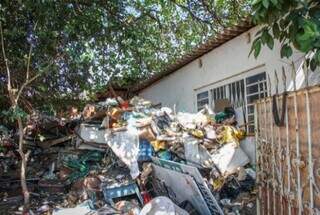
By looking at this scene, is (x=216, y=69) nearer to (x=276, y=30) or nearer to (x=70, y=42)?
(x=70, y=42)

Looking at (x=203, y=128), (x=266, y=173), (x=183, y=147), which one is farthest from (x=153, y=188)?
(x=266, y=173)

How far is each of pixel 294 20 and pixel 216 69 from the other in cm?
631

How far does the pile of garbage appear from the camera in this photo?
704 centimetres

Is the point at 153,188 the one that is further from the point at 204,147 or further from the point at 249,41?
the point at 249,41

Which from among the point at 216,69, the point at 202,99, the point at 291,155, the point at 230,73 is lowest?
the point at 291,155

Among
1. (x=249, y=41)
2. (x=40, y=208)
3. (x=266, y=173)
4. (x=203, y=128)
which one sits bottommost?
(x=40, y=208)

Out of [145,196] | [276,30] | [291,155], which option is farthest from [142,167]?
[276,30]

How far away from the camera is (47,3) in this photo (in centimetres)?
805

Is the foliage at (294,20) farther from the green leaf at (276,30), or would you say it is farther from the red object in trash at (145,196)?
the red object in trash at (145,196)

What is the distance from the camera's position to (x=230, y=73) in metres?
8.94

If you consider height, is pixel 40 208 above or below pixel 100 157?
below

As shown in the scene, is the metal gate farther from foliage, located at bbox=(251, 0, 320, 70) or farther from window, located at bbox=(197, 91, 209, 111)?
window, located at bbox=(197, 91, 209, 111)

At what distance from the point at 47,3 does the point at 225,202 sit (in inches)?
205

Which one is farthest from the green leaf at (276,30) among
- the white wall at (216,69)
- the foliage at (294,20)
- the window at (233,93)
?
the window at (233,93)
